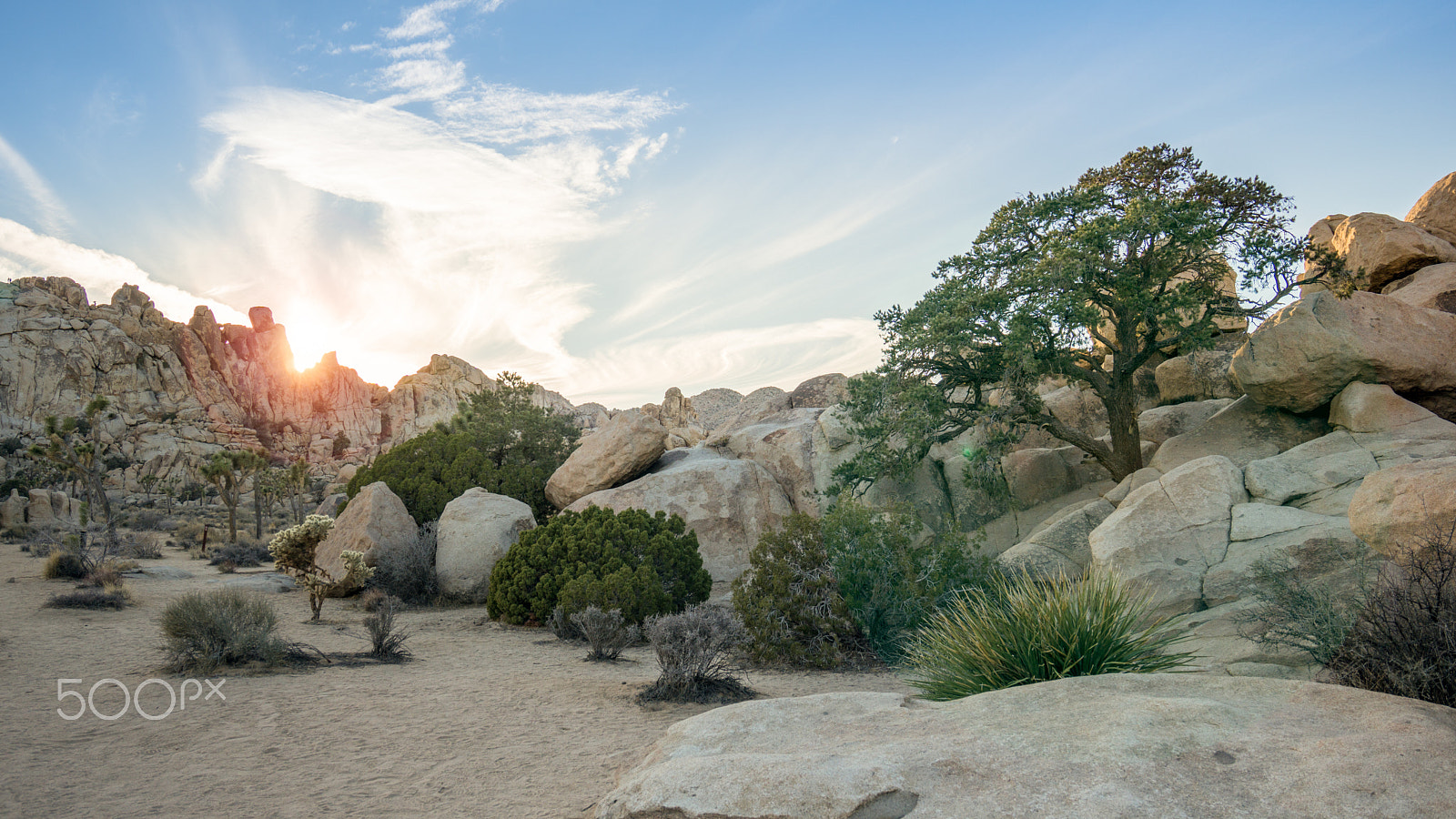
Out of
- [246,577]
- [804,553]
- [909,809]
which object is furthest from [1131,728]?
[246,577]

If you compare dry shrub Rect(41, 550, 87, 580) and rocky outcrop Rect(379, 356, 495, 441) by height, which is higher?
rocky outcrop Rect(379, 356, 495, 441)

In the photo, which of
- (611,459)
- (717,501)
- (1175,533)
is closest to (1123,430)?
(1175,533)

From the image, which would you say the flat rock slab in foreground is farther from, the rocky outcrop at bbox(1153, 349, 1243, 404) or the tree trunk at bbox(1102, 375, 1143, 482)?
the rocky outcrop at bbox(1153, 349, 1243, 404)

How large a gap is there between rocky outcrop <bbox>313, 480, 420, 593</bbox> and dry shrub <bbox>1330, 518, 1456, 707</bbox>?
16.0 meters

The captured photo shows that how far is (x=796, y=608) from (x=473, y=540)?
337 inches

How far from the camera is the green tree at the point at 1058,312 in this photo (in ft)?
44.9

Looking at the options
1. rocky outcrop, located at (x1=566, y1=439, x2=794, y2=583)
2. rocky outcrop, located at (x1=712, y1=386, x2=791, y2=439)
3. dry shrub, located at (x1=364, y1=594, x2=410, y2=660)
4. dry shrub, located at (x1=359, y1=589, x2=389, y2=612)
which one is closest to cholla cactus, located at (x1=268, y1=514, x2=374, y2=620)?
dry shrub, located at (x1=359, y1=589, x2=389, y2=612)

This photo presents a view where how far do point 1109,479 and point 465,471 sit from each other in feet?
53.1

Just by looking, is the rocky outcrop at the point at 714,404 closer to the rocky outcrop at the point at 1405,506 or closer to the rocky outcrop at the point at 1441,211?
the rocky outcrop at the point at 1441,211

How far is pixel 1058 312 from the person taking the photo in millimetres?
13547

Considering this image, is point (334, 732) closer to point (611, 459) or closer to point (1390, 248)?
point (611, 459)

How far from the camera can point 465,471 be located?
66.4 feet

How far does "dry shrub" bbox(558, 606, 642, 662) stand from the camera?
10.7 meters

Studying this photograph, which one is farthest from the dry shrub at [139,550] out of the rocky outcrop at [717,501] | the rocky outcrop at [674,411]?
the rocky outcrop at [674,411]
